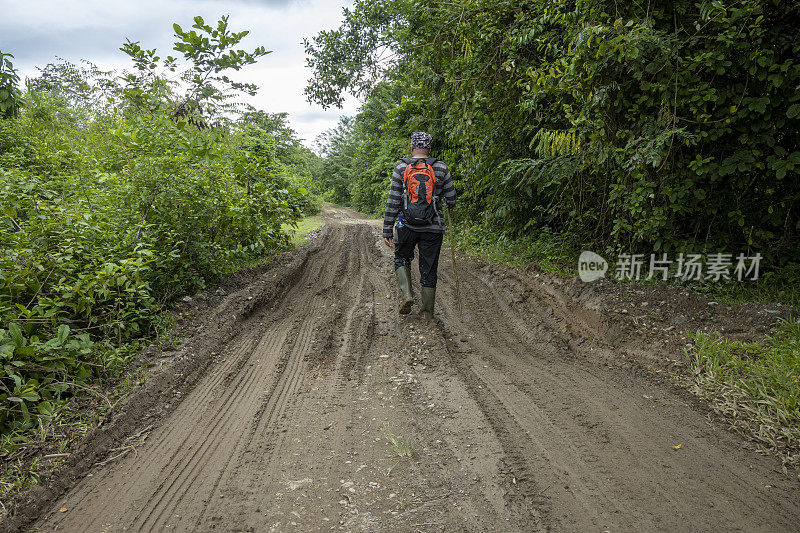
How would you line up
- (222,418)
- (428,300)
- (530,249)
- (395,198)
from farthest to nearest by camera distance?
1. (530,249)
2. (428,300)
3. (395,198)
4. (222,418)

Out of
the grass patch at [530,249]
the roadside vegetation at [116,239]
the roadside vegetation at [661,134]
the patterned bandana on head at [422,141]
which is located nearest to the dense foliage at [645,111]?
the roadside vegetation at [661,134]

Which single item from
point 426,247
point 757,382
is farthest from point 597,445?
point 426,247

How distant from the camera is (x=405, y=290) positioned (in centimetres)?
527

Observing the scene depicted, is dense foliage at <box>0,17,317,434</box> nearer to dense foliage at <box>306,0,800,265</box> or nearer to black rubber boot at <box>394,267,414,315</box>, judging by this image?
black rubber boot at <box>394,267,414,315</box>

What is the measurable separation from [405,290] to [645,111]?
135 inches

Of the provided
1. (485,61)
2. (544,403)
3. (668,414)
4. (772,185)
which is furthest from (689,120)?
(485,61)

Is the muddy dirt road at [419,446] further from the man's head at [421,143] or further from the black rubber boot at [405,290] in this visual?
the man's head at [421,143]

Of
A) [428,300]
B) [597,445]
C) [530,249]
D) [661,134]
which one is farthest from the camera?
[530,249]

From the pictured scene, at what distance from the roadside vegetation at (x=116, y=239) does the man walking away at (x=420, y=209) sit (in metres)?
2.32

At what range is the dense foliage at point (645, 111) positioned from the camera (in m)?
4.04

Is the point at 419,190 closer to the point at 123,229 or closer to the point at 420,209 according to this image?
the point at 420,209

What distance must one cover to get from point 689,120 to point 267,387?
4.80 metres

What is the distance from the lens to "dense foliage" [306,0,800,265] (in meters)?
4.04

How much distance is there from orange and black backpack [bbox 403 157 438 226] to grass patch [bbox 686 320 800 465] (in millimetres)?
2858
